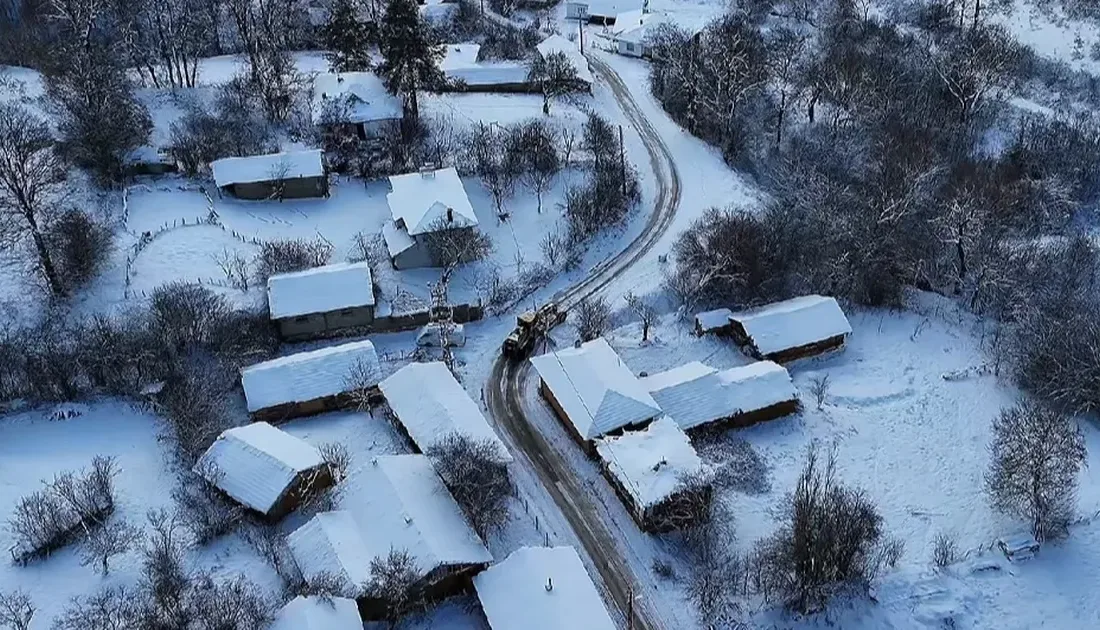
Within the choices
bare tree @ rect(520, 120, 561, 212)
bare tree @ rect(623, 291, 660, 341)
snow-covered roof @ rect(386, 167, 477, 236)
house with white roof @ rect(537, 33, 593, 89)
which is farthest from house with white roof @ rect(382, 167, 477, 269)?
house with white roof @ rect(537, 33, 593, 89)

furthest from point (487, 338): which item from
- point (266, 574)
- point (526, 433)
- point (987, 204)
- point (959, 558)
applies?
point (987, 204)

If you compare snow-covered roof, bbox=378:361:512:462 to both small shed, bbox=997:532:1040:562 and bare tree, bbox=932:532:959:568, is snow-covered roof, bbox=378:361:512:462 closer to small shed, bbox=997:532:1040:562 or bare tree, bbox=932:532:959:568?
bare tree, bbox=932:532:959:568

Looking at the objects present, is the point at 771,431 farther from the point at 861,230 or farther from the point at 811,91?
the point at 811,91

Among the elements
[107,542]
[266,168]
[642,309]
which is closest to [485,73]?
[266,168]

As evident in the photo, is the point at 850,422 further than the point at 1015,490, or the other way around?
the point at 850,422

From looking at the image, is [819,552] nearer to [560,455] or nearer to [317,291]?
[560,455]

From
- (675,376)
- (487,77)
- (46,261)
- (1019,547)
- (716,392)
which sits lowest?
(1019,547)
